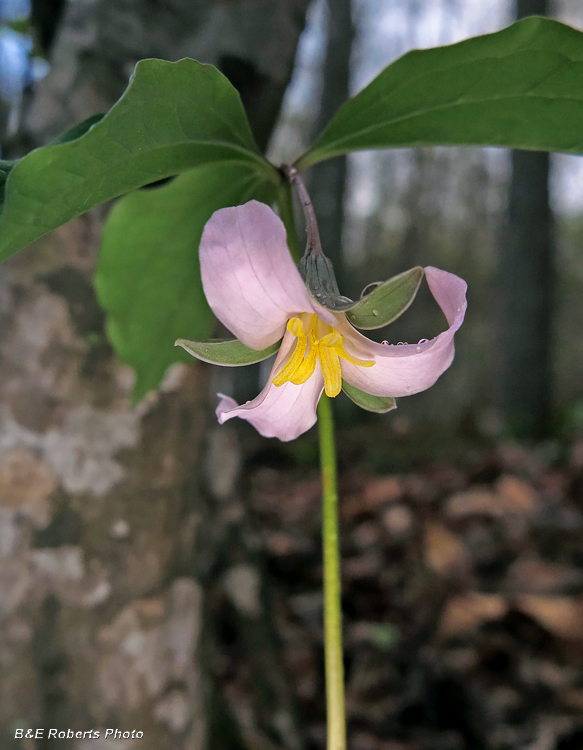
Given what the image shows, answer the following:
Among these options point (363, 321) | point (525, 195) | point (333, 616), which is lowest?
point (333, 616)

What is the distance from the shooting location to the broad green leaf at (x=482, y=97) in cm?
58

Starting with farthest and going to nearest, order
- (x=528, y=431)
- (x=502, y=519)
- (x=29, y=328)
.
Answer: (x=528, y=431), (x=502, y=519), (x=29, y=328)

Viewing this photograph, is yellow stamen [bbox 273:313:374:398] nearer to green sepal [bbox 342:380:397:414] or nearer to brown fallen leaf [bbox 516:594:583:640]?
green sepal [bbox 342:380:397:414]

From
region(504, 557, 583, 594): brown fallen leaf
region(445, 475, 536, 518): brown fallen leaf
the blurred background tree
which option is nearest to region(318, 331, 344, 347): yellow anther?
the blurred background tree

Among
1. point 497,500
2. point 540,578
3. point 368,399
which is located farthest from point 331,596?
point 497,500

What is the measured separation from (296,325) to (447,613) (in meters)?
1.58

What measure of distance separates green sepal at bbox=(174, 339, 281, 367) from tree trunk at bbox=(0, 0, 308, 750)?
70cm

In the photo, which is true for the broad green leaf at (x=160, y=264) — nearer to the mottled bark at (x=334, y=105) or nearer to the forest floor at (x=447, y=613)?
the forest floor at (x=447, y=613)

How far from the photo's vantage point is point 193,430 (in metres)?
1.33

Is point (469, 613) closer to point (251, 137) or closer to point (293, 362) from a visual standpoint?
point (293, 362)

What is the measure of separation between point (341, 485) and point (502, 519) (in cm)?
122

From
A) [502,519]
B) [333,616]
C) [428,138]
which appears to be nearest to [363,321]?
[428,138]

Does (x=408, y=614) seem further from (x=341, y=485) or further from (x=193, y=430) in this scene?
(x=341, y=485)

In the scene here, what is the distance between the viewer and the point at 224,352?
60 centimetres
